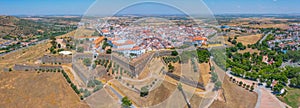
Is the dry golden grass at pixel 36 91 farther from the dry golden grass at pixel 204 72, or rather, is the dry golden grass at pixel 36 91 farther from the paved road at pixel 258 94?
the paved road at pixel 258 94

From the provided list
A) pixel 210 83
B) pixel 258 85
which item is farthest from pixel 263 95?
pixel 210 83

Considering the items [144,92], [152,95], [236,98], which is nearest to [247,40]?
[236,98]

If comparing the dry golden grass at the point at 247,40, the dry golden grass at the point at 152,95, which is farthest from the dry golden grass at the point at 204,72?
the dry golden grass at the point at 247,40

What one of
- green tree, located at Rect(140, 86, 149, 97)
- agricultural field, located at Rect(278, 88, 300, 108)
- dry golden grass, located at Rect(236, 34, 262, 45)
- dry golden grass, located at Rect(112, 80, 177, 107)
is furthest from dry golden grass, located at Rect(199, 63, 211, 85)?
dry golden grass, located at Rect(236, 34, 262, 45)

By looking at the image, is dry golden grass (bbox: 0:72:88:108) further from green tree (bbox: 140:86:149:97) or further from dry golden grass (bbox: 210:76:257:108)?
dry golden grass (bbox: 210:76:257:108)

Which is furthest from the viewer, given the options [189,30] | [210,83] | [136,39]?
[189,30]

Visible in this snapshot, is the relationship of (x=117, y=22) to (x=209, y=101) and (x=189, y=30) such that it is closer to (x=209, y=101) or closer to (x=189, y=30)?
(x=189, y=30)
